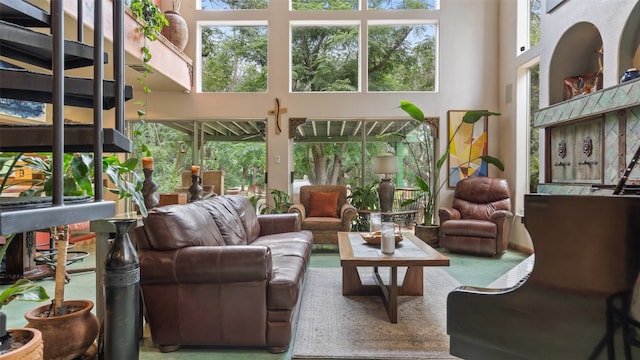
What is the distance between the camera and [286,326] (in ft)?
6.64

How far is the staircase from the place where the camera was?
0.83 m

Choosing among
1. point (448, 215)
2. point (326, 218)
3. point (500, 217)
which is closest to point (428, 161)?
point (448, 215)

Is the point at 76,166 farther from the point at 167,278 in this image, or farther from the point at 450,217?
the point at 450,217

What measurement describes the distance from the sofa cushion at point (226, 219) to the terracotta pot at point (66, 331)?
0.97 m

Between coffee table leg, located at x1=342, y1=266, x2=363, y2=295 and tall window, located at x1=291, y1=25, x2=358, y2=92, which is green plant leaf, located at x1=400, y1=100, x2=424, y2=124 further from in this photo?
coffee table leg, located at x1=342, y1=266, x2=363, y2=295

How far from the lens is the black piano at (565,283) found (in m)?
0.98

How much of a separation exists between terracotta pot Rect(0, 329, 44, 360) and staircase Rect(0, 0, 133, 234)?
2.35 ft

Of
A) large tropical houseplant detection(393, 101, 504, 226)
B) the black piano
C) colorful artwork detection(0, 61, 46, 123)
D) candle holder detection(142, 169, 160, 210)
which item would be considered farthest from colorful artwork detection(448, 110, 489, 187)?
colorful artwork detection(0, 61, 46, 123)

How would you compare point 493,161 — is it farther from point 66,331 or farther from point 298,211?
point 66,331

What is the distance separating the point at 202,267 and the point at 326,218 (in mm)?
3032

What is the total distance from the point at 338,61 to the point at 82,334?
203 inches

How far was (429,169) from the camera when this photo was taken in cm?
578

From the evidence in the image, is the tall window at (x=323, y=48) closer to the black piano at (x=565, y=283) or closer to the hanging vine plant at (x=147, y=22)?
the hanging vine plant at (x=147, y=22)

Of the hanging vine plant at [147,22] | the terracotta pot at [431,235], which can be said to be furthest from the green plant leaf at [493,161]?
the hanging vine plant at [147,22]
